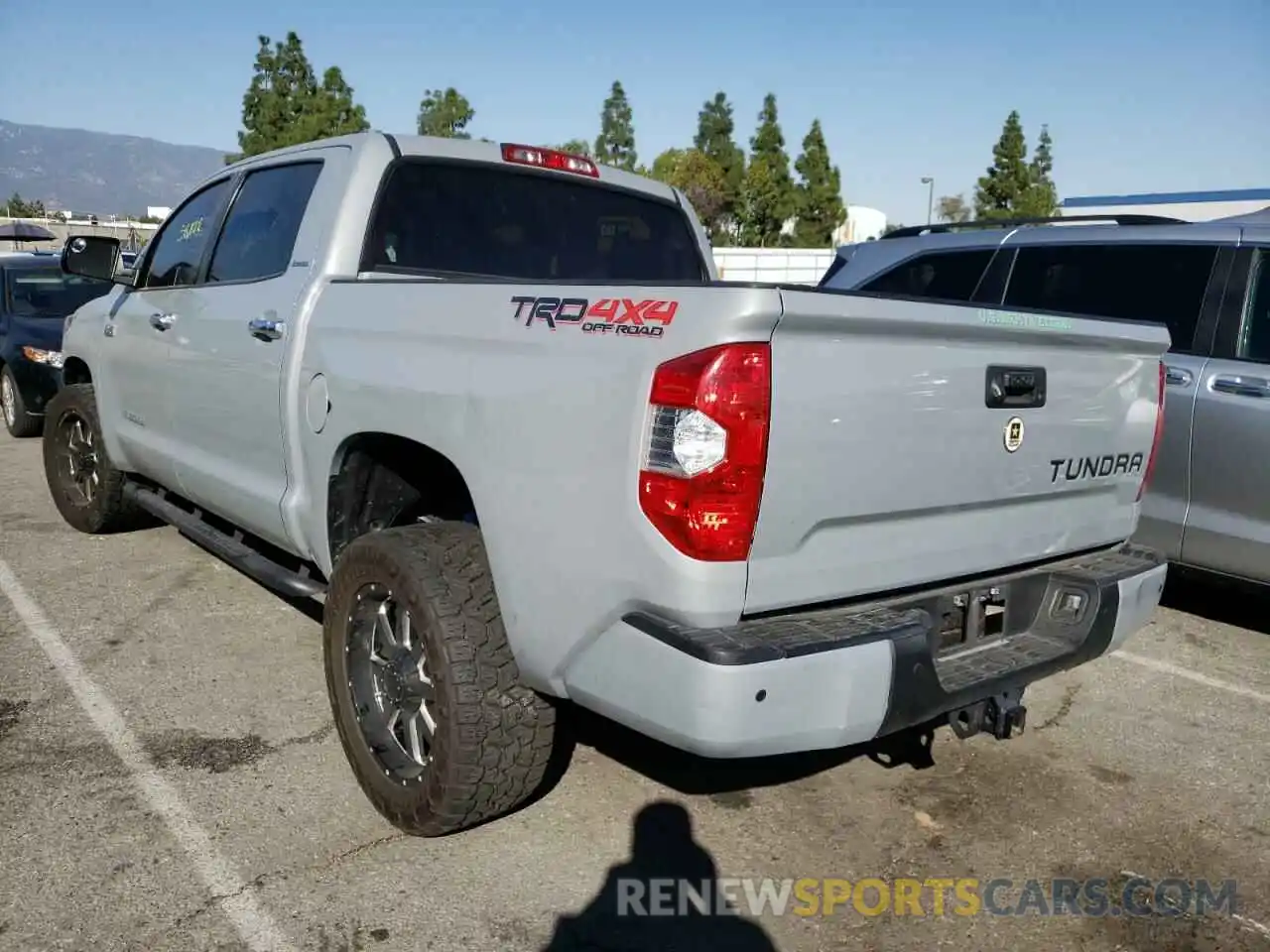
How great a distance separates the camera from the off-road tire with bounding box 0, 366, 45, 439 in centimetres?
939

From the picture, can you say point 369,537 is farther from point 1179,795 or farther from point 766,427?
point 1179,795

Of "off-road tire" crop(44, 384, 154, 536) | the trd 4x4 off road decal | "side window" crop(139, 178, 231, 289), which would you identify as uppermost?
"side window" crop(139, 178, 231, 289)

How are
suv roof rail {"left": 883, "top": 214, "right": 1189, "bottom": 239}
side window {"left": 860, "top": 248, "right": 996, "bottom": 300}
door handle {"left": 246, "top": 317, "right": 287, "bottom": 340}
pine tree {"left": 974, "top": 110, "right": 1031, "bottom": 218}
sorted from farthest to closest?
1. pine tree {"left": 974, "top": 110, "right": 1031, "bottom": 218}
2. side window {"left": 860, "top": 248, "right": 996, "bottom": 300}
3. suv roof rail {"left": 883, "top": 214, "right": 1189, "bottom": 239}
4. door handle {"left": 246, "top": 317, "right": 287, "bottom": 340}

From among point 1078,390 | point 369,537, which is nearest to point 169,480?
point 369,537

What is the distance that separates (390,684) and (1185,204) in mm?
22056

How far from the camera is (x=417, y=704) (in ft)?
9.97

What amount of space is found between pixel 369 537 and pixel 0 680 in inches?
82.7

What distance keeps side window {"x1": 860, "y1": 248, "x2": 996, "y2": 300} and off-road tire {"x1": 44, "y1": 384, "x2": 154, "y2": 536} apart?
430cm

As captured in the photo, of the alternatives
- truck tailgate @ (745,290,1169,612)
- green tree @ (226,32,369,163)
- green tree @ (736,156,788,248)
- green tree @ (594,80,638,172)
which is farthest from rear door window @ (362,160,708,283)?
green tree @ (594,80,638,172)

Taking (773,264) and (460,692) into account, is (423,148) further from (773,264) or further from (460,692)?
(773,264)

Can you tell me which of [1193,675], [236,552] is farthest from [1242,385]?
[236,552]

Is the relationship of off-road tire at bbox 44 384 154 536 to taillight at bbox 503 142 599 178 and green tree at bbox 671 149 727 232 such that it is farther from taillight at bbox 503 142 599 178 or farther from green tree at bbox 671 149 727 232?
green tree at bbox 671 149 727 232

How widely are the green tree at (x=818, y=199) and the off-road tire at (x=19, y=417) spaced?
4764 cm

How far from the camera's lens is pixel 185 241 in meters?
4.89
